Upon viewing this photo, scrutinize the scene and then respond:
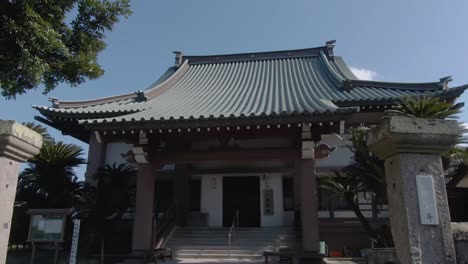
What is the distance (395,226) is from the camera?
396 cm

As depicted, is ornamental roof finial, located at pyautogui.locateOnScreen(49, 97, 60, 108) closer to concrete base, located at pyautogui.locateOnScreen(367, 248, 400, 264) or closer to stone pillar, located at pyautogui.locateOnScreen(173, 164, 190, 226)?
stone pillar, located at pyautogui.locateOnScreen(173, 164, 190, 226)

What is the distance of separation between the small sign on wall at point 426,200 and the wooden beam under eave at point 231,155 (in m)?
5.87

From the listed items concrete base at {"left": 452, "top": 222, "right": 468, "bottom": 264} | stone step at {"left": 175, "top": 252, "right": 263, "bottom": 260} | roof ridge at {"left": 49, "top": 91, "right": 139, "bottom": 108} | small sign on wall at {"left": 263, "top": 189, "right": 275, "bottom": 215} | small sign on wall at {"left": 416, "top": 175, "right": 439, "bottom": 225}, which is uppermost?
roof ridge at {"left": 49, "top": 91, "right": 139, "bottom": 108}

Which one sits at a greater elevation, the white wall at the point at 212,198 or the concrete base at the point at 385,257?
the white wall at the point at 212,198

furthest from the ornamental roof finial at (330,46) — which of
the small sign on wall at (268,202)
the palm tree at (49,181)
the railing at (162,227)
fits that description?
the palm tree at (49,181)

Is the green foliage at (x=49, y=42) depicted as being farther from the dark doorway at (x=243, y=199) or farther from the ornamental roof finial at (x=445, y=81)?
the ornamental roof finial at (x=445, y=81)

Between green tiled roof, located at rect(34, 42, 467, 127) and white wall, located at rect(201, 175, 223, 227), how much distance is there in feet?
10.2

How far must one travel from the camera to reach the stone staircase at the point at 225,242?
11.0 m

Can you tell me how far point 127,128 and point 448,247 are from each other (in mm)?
7317

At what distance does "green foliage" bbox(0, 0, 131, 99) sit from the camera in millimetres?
4590

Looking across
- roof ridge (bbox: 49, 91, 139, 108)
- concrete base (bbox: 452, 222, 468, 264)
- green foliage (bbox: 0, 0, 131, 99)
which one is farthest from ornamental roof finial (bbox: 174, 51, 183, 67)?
concrete base (bbox: 452, 222, 468, 264)

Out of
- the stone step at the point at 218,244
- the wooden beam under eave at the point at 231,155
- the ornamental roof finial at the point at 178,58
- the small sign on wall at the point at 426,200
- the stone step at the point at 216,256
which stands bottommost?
the stone step at the point at 216,256

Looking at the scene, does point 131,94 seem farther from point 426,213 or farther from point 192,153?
point 426,213

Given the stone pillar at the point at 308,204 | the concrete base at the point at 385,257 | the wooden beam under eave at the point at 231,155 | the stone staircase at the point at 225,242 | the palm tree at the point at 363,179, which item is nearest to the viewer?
the concrete base at the point at 385,257
